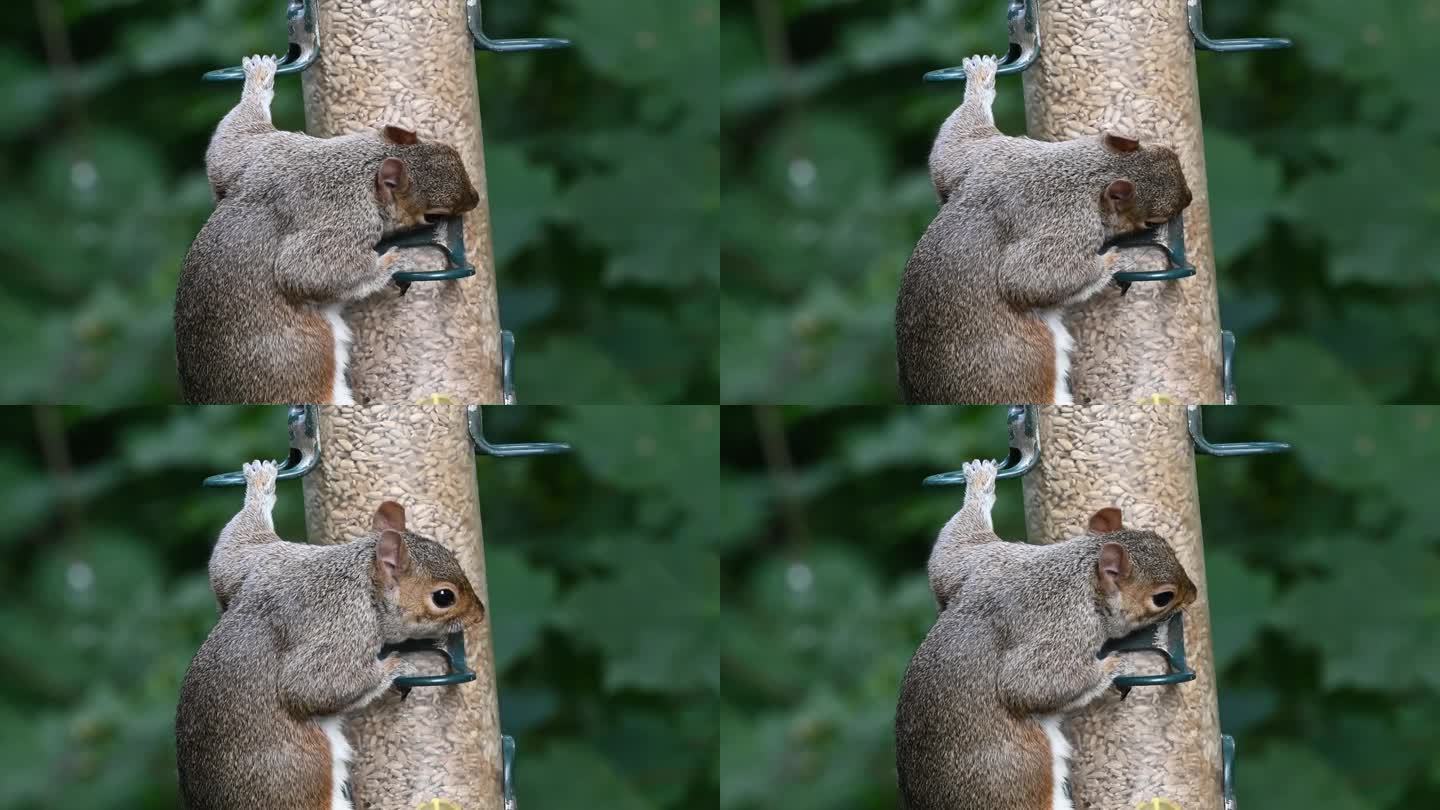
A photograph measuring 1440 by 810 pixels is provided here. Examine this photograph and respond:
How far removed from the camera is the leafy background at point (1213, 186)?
3.66m

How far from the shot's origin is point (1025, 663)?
222 cm

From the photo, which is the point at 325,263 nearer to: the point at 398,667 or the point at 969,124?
the point at 398,667

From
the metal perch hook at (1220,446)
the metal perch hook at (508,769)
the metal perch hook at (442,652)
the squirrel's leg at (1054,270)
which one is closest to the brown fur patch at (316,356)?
the metal perch hook at (442,652)

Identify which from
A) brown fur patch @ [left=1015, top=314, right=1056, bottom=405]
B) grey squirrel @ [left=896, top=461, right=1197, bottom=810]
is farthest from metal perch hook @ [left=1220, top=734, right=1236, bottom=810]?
brown fur patch @ [left=1015, top=314, right=1056, bottom=405]

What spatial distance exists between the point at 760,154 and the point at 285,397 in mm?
1833

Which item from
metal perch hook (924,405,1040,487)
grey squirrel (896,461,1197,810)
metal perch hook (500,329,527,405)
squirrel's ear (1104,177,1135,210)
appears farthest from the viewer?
metal perch hook (500,329,527,405)

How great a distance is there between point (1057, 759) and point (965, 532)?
33 cm

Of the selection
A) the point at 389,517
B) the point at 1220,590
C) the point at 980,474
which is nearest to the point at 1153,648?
the point at 980,474

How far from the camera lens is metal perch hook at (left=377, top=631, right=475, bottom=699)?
220 centimetres

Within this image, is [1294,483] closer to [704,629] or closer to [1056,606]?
[704,629]

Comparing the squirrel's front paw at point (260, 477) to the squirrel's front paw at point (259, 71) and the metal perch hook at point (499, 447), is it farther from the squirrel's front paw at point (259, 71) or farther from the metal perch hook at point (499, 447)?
the squirrel's front paw at point (259, 71)

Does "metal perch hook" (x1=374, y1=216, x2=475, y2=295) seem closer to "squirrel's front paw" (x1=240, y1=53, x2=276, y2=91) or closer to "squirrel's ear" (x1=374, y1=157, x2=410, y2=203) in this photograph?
"squirrel's ear" (x1=374, y1=157, x2=410, y2=203)

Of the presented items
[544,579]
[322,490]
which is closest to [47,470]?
[544,579]

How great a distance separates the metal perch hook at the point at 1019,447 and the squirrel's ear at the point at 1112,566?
20cm
